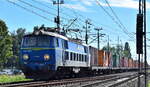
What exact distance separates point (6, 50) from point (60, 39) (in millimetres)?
60483

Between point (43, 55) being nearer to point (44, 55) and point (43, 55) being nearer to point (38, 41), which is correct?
point (44, 55)

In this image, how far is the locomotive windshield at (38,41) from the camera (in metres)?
28.4

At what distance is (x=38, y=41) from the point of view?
93.5 feet

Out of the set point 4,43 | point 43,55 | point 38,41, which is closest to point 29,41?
point 38,41

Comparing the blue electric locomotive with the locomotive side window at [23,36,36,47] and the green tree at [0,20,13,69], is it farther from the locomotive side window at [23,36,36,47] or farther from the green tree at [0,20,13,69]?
the green tree at [0,20,13,69]

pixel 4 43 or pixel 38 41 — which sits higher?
pixel 4 43

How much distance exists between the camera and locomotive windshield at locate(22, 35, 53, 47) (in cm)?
2838

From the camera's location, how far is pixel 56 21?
55.6 meters

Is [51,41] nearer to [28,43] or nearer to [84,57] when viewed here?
[28,43]

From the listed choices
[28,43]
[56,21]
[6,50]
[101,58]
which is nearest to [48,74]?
[28,43]

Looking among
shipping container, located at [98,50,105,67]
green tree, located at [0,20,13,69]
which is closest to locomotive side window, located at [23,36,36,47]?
shipping container, located at [98,50,105,67]

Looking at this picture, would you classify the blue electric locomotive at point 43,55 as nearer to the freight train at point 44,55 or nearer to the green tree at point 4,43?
the freight train at point 44,55

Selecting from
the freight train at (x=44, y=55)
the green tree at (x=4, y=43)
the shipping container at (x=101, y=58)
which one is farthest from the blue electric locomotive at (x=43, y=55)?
the green tree at (x=4, y=43)

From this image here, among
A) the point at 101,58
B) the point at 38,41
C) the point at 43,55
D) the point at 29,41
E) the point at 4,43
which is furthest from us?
the point at 4,43
